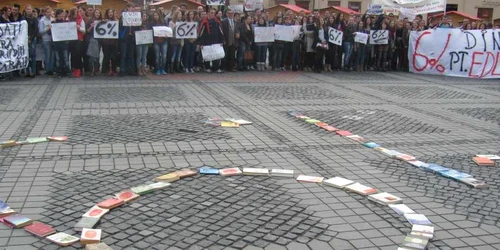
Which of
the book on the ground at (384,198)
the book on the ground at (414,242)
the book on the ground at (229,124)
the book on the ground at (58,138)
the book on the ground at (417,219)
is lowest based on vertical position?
the book on the ground at (414,242)

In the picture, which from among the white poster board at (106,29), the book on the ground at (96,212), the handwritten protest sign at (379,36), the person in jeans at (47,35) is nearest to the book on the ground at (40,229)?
the book on the ground at (96,212)

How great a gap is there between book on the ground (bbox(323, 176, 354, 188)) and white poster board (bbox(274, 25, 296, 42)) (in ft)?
38.8

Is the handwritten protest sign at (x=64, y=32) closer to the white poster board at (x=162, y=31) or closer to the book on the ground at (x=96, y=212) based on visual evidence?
the white poster board at (x=162, y=31)

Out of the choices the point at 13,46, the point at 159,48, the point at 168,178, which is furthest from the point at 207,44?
the point at 168,178

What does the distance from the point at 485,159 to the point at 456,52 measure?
39.6ft

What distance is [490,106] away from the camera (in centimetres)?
1171

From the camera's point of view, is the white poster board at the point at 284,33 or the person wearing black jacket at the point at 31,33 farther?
the white poster board at the point at 284,33

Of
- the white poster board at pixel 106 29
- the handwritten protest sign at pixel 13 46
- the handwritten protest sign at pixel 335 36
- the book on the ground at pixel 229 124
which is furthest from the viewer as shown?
the handwritten protest sign at pixel 335 36

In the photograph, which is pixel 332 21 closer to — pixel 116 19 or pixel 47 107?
pixel 116 19

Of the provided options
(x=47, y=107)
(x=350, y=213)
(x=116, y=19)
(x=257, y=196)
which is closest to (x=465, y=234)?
(x=350, y=213)

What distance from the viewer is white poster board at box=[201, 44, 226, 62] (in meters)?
16.3

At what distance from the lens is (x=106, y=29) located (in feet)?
48.0

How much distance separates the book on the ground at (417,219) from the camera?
4680 millimetres

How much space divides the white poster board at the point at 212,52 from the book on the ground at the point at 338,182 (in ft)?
36.4
